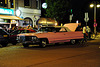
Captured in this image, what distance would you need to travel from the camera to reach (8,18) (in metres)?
23.7

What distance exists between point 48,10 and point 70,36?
17.5 metres

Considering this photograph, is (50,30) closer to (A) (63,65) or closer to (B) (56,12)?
(A) (63,65)

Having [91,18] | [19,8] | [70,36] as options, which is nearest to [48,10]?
[19,8]

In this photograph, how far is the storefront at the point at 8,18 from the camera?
24267 millimetres

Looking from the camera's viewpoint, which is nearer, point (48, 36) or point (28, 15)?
point (48, 36)

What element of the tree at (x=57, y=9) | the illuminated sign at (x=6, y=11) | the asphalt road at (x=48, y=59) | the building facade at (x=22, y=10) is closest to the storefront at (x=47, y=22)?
the tree at (x=57, y=9)

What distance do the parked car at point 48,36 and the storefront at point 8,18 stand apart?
11.0 meters

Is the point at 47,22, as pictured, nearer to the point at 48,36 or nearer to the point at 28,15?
the point at 28,15

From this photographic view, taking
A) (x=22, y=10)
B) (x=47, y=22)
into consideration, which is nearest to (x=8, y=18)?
(x=22, y=10)

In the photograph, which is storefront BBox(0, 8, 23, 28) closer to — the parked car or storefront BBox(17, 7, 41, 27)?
storefront BBox(17, 7, 41, 27)

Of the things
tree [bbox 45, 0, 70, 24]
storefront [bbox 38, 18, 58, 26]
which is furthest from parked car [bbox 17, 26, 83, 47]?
tree [bbox 45, 0, 70, 24]

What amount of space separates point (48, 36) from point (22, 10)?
48.5ft

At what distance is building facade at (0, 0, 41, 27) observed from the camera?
83.9 ft

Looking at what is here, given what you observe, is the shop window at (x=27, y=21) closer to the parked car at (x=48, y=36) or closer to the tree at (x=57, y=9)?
the tree at (x=57, y=9)
